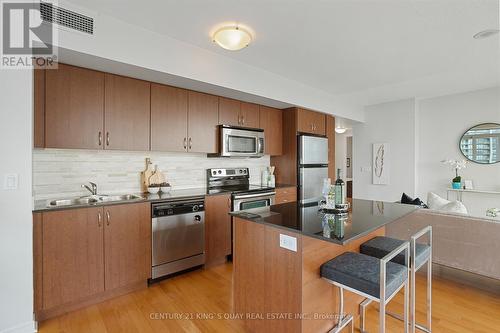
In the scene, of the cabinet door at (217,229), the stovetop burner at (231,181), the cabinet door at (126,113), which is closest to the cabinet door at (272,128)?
the stovetop burner at (231,181)

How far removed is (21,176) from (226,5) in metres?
1.97

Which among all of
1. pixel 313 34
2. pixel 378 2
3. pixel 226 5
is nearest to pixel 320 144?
pixel 313 34

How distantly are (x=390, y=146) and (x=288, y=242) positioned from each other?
440 centimetres

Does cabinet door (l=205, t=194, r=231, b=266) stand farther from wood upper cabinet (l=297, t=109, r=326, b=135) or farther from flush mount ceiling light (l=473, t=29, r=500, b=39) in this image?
flush mount ceiling light (l=473, t=29, r=500, b=39)

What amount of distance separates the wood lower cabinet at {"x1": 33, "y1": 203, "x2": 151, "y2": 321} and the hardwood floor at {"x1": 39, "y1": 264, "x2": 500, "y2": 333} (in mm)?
125

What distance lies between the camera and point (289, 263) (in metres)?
1.54

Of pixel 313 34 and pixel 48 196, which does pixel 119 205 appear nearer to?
pixel 48 196

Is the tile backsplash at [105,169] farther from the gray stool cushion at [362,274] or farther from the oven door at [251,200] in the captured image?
the gray stool cushion at [362,274]

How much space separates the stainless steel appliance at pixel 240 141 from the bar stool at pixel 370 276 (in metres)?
2.07

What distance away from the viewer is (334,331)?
1.73 meters

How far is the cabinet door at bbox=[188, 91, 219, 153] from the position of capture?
120 inches

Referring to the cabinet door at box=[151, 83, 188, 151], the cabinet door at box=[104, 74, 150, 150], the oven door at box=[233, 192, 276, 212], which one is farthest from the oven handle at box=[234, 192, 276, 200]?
the cabinet door at box=[104, 74, 150, 150]

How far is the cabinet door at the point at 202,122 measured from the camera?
10.0ft

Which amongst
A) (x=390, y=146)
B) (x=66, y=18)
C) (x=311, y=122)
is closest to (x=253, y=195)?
(x=311, y=122)
